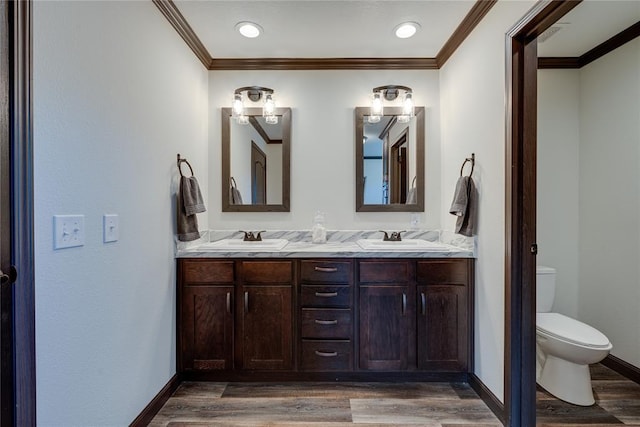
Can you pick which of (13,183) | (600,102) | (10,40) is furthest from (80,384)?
(600,102)

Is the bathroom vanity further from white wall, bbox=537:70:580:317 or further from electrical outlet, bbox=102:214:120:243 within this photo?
white wall, bbox=537:70:580:317

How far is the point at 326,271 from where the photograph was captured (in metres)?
2.19

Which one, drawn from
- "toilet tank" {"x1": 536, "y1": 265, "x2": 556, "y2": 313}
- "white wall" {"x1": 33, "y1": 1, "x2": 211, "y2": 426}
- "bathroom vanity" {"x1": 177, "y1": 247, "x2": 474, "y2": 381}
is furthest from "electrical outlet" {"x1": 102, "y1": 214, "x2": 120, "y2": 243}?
"toilet tank" {"x1": 536, "y1": 265, "x2": 556, "y2": 313}

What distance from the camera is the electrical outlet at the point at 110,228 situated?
142 cm

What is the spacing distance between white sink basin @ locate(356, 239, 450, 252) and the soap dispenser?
11.3 inches

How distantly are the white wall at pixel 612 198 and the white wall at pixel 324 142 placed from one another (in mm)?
1107

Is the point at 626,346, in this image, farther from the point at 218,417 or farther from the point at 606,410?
the point at 218,417

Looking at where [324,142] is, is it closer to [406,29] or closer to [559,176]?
[406,29]

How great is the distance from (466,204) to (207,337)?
1905mm

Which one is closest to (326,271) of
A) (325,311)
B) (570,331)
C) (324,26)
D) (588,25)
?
(325,311)

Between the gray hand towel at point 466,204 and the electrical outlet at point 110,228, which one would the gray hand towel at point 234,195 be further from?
the gray hand towel at point 466,204

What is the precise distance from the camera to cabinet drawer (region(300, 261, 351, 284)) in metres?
2.19

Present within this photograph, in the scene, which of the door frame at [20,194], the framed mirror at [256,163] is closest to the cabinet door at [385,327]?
the framed mirror at [256,163]

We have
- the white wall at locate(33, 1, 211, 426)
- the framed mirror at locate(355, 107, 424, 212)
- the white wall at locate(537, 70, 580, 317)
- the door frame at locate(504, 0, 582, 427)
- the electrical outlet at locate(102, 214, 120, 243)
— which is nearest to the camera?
the white wall at locate(33, 1, 211, 426)
